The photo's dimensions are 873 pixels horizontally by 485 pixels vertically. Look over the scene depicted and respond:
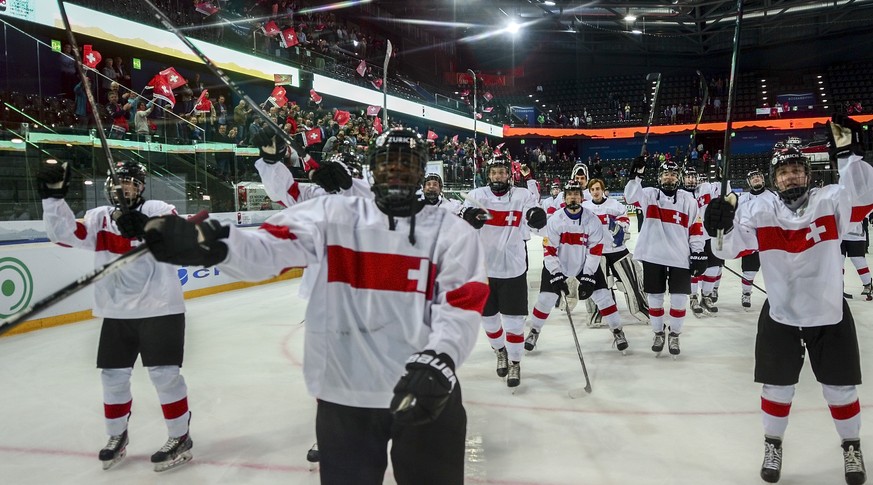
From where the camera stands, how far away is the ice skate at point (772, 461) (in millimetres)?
2910

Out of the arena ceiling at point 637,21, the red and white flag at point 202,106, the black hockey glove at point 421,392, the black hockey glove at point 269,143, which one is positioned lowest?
the black hockey glove at point 421,392

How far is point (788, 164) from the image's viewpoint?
293 cm

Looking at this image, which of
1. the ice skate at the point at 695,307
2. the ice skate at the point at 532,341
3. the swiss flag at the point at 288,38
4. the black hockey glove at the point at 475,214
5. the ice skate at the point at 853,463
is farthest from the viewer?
the swiss flag at the point at 288,38

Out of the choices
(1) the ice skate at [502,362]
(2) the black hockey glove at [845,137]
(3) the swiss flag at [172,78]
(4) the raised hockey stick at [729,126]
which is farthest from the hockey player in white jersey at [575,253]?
(3) the swiss flag at [172,78]

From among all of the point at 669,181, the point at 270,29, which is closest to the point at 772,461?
the point at 669,181

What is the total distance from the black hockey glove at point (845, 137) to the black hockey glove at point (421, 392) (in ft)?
8.32

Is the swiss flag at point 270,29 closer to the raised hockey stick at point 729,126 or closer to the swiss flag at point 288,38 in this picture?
the swiss flag at point 288,38

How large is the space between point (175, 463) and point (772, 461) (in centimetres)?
324

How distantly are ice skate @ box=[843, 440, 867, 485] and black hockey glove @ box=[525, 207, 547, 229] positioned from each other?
2738 mm

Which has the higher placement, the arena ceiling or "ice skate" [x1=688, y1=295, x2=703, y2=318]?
the arena ceiling

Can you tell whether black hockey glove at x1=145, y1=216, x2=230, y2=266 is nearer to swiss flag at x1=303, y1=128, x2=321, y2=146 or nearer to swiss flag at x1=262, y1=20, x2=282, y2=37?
swiss flag at x1=303, y1=128, x2=321, y2=146

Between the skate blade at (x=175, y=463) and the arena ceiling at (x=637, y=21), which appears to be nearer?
the skate blade at (x=175, y=463)

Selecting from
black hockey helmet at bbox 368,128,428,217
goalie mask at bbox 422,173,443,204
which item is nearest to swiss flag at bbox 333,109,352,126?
goalie mask at bbox 422,173,443,204

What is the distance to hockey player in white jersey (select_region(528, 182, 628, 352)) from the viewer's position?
569 cm
